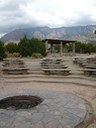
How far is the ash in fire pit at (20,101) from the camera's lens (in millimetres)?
6123

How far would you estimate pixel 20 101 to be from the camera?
21.2 feet

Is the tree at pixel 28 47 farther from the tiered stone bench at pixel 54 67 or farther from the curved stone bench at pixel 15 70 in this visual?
the curved stone bench at pixel 15 70

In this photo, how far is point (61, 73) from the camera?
10.7 meters

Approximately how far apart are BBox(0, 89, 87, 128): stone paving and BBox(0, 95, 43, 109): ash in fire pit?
0.40 meters

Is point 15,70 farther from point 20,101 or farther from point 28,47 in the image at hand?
point 28,47

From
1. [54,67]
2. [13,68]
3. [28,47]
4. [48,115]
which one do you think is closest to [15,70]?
[13,68]

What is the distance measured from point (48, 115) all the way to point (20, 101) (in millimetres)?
1724

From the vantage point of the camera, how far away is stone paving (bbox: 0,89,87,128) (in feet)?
14.9

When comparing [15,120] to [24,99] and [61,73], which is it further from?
[61,73]

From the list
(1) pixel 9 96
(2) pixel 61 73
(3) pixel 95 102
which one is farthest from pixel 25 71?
(3) pixel 95 102

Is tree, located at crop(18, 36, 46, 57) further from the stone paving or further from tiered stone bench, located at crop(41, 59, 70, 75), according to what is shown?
the stone paving

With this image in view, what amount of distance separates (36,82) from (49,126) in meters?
5.07

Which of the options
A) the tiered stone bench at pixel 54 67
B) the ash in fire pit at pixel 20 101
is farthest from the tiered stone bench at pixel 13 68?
the ash in fire pit at pixel 20 101

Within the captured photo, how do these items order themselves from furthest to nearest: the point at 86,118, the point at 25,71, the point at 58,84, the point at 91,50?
the point at 91,50 → the point at 25,71 → the point at 58,84 → the point at 86,118
